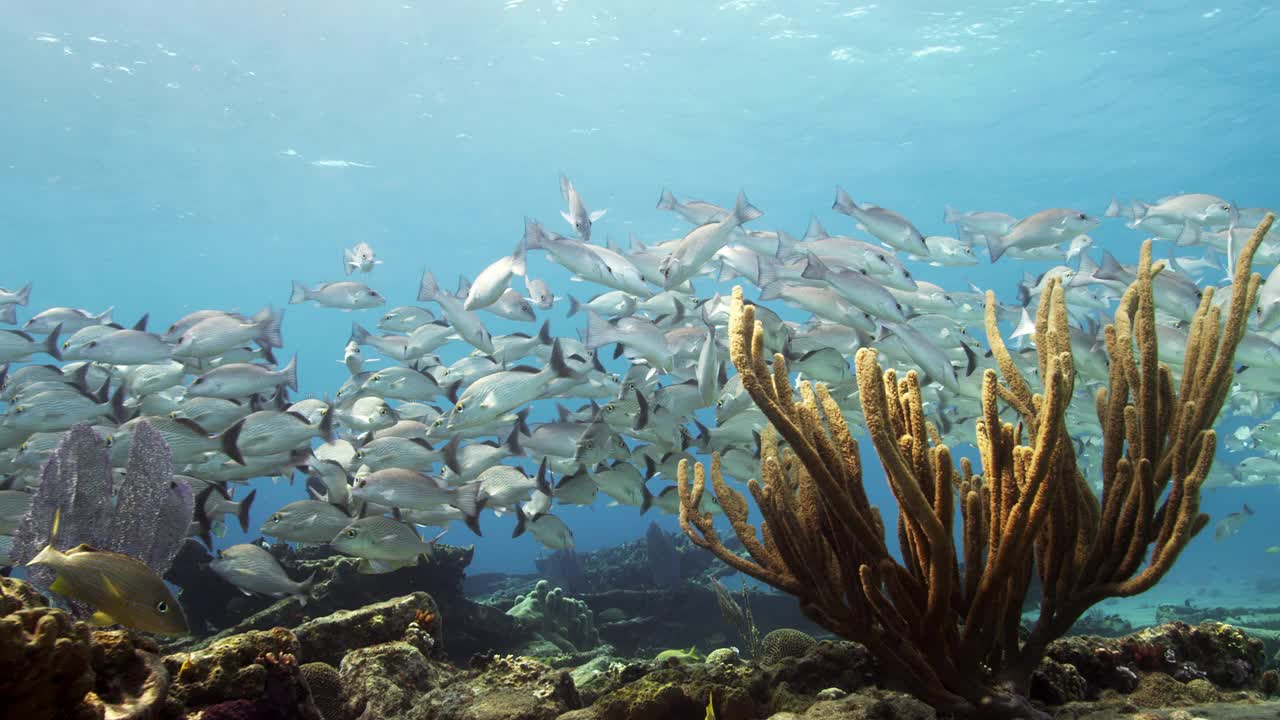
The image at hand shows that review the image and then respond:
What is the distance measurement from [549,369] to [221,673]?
11.4 feet

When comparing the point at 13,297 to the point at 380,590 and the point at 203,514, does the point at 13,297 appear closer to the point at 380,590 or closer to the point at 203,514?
the point at 203,514

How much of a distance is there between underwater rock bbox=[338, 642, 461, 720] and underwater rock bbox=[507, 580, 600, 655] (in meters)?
5.88

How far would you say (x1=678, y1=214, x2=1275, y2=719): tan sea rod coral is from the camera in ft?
7.91

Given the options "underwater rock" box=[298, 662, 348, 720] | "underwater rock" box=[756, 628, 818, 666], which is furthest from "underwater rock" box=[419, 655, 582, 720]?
"underwater rock" box=[756, 628, 818, 666]

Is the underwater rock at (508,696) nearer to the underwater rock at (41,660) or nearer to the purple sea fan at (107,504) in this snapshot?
the underwater rock at (41,660)

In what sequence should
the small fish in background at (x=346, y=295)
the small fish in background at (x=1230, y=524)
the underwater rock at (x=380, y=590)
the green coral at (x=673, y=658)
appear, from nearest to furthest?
1. the green coral at (x=673, y=658)
2. the underwater rock at (x=380, y=590)
3. the small fish in background at (x=346, y=295)
4. the small fish in background at (x=1230, y=524)

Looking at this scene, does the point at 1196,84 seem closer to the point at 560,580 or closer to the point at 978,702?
the point at 560,580

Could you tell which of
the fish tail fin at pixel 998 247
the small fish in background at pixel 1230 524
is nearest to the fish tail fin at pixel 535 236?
the fish tail fin at pixel 998 247

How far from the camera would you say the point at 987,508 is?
2.91 m

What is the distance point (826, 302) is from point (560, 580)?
17.4m

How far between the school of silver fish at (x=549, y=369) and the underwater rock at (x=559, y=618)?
11.3 feet

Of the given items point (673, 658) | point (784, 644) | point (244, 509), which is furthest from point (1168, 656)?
point (244, 509)

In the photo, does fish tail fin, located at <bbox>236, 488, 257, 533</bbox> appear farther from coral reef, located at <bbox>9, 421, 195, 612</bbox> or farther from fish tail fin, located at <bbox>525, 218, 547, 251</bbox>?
fish tail fin, located at <bbox>525, 218, 547, 251</bbox>

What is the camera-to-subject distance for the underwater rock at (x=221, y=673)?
273cm
